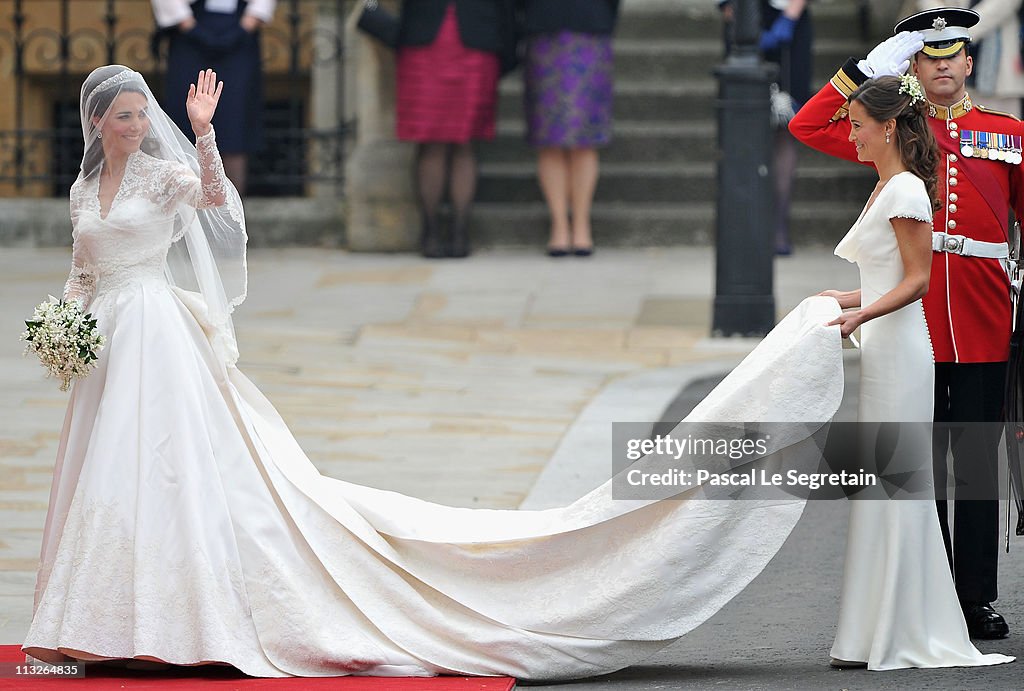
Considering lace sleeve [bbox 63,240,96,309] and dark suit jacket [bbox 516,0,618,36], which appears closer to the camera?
lace sleeve [bbox 63,240,96,309]

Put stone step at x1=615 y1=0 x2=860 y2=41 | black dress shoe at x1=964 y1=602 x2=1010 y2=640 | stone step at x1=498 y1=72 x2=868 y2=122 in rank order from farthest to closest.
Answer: stone step at x1=615 y1=0 x2=860 y2=41 < stone step at x1=498 y1=72 x2=868 y2=122 < black dress shoe at x1=964 y1=602 x2=1010 y2=640

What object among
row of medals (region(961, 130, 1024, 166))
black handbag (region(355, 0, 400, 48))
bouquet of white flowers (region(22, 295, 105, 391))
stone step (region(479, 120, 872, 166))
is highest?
black handbag (region(355, 0, 400, 48))

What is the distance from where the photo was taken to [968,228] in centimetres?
593

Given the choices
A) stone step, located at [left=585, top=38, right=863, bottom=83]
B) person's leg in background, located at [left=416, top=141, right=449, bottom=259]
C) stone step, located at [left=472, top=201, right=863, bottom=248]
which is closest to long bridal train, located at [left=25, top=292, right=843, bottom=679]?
person's leg in background, located at [left=416, top=141, right=449, bottom=259]

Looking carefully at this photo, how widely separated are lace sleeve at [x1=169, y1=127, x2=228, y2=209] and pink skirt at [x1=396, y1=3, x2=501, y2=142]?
7393mm

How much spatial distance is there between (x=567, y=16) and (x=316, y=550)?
813 cm

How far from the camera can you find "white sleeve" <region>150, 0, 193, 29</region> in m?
13.1

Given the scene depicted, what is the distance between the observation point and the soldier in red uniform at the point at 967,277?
5883mm

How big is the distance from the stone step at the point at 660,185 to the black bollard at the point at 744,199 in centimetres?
337

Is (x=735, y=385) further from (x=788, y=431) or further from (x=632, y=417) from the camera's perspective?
(x=632, y=417)

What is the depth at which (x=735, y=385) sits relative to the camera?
5555 mm

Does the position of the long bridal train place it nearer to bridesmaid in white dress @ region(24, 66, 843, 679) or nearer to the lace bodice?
bridesmaid in white dress @ region(24, 66, 843, 679)

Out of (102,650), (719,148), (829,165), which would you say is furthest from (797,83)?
(102,650)

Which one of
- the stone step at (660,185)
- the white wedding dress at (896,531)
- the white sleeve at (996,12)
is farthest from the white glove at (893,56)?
the stone step at (660,185)
